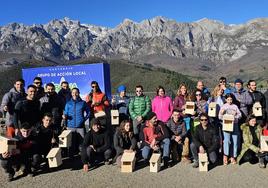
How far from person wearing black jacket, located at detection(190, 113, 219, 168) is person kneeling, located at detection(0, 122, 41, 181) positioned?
3.67 m

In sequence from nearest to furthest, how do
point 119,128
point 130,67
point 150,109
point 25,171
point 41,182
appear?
point 41,182, point 25,171, point 119,128, point 150,109, point 130,67

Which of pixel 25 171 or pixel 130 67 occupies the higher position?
pixel 130 67

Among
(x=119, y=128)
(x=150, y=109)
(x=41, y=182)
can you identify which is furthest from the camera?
(x=150, y=109)

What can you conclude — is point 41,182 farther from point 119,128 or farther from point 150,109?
point 150,109

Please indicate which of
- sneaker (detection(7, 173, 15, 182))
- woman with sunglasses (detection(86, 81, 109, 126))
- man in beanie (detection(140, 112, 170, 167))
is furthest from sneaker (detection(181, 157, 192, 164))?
sneaker (detection(7, 173, 15, 182))

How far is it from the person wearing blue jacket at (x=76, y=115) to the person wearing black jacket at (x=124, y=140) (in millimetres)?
974

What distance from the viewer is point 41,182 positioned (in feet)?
26.4

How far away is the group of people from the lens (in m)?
8.73

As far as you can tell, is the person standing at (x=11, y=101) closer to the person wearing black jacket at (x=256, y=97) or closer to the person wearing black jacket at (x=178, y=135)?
the person wearing black jacket at (x=178, y=135)

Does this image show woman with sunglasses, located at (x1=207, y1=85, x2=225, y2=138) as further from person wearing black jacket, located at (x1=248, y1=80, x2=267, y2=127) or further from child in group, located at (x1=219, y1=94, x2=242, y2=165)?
person wearing black jacket, located at (x1=248, y1=80, x2=267, y2=127)

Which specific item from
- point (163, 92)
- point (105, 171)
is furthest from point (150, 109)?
point (105, 171)

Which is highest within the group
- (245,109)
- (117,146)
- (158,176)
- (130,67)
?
(130,67)

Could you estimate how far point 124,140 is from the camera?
363 inches

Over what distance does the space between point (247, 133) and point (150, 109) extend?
8.32ft
